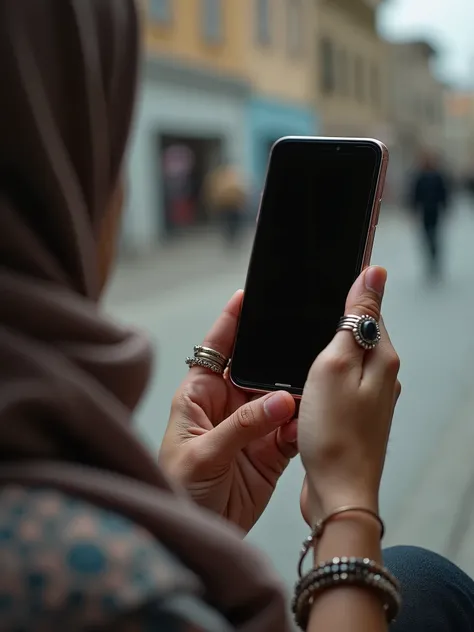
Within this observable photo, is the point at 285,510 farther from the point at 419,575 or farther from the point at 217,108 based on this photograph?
the point at 217,108

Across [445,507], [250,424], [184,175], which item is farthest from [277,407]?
[184,175]

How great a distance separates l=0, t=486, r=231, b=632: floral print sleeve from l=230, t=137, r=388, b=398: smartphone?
60cm

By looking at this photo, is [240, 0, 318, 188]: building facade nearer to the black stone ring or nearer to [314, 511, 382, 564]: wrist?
the black stone ring

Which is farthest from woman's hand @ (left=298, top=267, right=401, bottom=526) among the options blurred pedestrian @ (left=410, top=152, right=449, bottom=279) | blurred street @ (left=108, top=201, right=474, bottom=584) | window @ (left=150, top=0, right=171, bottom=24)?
window @ (left=150, top=0, right=171, bottom=24)

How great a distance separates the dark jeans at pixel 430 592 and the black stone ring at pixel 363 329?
1.21 feet

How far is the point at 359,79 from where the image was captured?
19953mm

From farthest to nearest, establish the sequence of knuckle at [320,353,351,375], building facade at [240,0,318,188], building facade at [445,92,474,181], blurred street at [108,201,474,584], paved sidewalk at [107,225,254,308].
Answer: building facade at [445,92,474,181] → building facade at [240,0,318,188] → paved sidewalk at [107,225,254,308] → blurred street at [108,201,474,584] → knuckle at [320,353,351,375]

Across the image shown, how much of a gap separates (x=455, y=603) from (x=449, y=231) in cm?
1484

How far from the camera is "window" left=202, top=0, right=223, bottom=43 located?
13.3m

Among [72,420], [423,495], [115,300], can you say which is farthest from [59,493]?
[115,300]

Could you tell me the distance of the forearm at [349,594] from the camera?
86 cm

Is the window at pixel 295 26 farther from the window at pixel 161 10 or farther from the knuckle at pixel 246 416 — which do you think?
the knuckle at pixel 246 416

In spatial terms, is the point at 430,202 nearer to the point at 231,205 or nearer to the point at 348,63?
the point at 231,205

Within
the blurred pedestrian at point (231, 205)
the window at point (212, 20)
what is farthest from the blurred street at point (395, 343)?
the window at point (212, 20)
